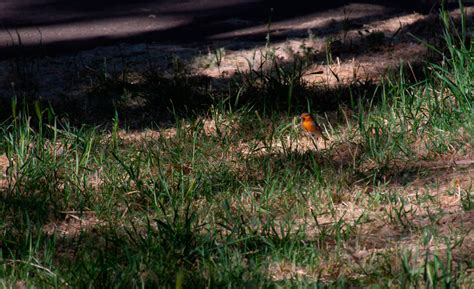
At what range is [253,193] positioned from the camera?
467 cm

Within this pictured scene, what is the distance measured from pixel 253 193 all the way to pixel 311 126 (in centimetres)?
93

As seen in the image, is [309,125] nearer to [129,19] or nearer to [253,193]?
[253,193]

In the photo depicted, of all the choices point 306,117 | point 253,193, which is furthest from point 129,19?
point 253,193

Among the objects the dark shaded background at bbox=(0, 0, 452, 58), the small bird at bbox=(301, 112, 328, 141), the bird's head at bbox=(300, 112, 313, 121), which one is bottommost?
the dark shaded background at bbox=(0, 0, 452, 58)

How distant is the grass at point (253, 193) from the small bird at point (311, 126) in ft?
0.24

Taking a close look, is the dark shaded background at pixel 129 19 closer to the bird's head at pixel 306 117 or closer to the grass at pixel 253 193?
the grass at pixel 253 193

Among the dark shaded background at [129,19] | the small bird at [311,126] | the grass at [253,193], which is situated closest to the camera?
the grass at [253,193]

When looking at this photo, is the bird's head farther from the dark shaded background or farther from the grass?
the dark shaded background

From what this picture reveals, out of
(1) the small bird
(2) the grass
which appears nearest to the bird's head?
(1) the small bird

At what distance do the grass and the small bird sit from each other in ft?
0.24

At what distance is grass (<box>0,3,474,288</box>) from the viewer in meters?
3.71

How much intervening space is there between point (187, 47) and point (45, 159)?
10.00 ft

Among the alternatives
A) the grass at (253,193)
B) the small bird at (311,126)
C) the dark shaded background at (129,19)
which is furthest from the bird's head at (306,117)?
the dark shaded background at (129,19)

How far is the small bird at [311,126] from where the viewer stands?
5.45m
